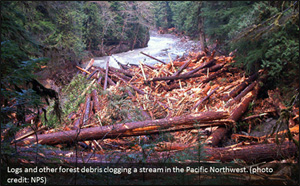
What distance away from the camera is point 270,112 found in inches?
254

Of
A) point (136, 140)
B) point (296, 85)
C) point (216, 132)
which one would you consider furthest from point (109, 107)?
point (296, 85)

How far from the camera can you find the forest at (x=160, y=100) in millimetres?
2674

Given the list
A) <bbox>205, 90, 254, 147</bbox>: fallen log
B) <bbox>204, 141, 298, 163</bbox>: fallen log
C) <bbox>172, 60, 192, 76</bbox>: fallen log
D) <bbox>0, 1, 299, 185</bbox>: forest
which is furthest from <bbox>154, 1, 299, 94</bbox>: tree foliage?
<bbox>204, 141, 298, 163</bbox>: fallen log

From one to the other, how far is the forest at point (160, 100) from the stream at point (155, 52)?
1.95 metres

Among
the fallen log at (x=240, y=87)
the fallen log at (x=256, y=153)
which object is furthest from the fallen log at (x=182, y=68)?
the fallen log at (x=256, y=153)

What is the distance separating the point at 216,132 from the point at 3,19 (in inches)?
190

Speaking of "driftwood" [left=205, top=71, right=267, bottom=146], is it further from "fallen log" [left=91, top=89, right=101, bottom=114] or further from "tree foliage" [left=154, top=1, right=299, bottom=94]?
"fallen log" [left=91, top=89, right=101, bottom=114]

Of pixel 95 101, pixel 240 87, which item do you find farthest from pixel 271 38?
pixel 95 101

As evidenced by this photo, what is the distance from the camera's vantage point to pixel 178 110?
23.0ft

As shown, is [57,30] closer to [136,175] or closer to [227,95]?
[227,95]

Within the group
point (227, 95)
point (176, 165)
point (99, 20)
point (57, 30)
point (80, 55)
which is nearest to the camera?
point (176, 165)

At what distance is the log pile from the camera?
14.1ft

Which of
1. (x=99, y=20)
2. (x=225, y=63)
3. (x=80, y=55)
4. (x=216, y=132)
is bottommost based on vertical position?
(x=216, y=132)

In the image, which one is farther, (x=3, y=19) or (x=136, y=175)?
(x=3, y=19)
